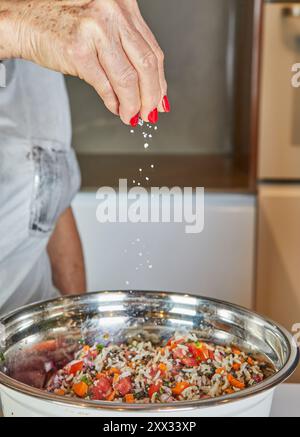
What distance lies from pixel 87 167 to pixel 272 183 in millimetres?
584

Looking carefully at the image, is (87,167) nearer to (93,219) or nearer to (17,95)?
(93,219)

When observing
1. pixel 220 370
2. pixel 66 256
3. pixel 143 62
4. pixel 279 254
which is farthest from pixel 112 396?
pixel 279 254

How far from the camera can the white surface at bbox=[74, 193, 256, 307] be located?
1846 millimetres

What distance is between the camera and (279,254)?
1823 mm

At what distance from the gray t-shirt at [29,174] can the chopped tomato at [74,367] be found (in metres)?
0.35

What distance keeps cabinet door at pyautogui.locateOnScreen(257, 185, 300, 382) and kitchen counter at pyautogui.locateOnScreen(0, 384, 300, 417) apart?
0.95 meters

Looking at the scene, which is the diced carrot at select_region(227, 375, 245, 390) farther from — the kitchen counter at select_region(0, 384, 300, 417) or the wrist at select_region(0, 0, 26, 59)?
the wrist at select_region(0, 0, 26, 59)

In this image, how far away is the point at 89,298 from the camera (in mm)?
883

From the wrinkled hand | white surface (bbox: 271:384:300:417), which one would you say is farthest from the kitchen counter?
the wrinkled hand

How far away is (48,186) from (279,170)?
0.84 metres

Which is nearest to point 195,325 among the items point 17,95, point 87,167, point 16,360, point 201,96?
point 16,360

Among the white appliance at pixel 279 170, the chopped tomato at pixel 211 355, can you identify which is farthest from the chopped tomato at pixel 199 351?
the white appliance at pixel 279 170

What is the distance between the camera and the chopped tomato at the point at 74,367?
0.80 m

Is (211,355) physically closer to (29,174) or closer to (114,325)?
(114,325)
